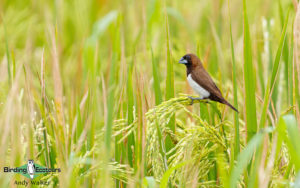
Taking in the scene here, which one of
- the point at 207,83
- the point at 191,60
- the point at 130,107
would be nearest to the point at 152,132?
the point at 130,107

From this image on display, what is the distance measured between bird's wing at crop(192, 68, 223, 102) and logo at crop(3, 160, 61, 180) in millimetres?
931

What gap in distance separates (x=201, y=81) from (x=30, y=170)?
3.76 feet

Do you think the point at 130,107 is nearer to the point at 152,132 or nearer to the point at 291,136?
the point at 152,132

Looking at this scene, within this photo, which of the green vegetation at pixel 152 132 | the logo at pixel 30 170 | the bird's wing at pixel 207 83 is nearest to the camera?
the green vegetation at pixel 152 132

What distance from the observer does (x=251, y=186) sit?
5.97 feet

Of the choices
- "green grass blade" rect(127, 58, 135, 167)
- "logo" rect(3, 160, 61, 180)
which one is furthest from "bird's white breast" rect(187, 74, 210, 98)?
"logo" rect(3, 160, 61, 180)

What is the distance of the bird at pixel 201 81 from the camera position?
2613mm

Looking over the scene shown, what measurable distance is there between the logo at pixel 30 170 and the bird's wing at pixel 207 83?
93 centimetres

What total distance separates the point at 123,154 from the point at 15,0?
4268mm

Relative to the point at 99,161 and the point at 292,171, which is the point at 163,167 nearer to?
the point at 99,161

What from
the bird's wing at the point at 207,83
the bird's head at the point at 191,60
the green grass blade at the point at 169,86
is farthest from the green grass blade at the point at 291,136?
the bird's head at the point at 191,60

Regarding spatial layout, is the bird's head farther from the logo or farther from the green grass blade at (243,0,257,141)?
the logo

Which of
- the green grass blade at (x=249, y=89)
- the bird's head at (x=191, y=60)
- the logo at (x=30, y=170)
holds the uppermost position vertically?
the bird's head at (x=191, y=60)

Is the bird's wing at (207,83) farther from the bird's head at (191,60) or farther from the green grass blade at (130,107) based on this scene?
the green grass blade at (130,107)
